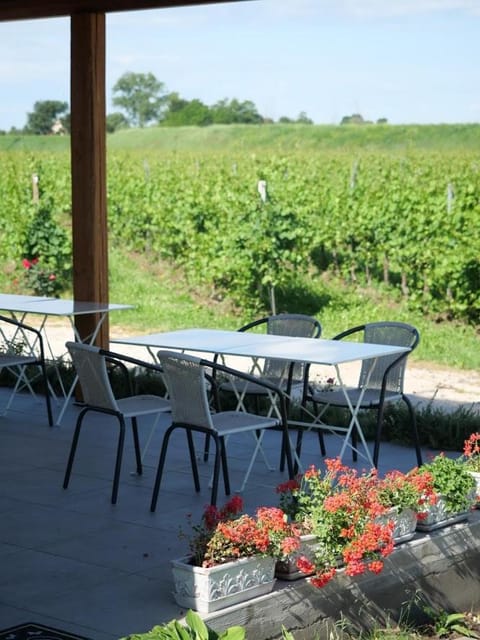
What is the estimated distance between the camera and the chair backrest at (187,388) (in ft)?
15.9

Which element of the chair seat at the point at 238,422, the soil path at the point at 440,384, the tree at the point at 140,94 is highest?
the tree at the point at 140,94

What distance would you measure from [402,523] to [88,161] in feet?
12.5

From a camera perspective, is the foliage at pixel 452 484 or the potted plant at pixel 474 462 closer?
the foliage at pixel 452 484

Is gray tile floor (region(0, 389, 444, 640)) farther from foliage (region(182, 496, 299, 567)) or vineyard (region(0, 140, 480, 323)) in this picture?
vineyard (region(0, 140, 480, 323))

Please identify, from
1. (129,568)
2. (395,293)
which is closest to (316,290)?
(395,293)

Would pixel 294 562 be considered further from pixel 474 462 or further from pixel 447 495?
pixel 474 462

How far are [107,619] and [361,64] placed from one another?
1663 centimetres

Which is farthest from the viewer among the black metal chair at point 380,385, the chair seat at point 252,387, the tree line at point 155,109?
the tree line at point 155,109

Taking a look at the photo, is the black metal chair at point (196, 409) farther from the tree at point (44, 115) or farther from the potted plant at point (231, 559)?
the tree at point (44, 115)

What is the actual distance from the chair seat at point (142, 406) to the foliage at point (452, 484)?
4.38 feet

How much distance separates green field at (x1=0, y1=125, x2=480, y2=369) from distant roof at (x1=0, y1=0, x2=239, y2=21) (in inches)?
197

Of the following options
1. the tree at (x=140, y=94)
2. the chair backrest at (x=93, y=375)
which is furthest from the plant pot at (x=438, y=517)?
the tree at (x=140, y=94)

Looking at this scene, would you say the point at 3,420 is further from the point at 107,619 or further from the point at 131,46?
the point at 131,46

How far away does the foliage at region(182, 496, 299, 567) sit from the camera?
12.2ft
